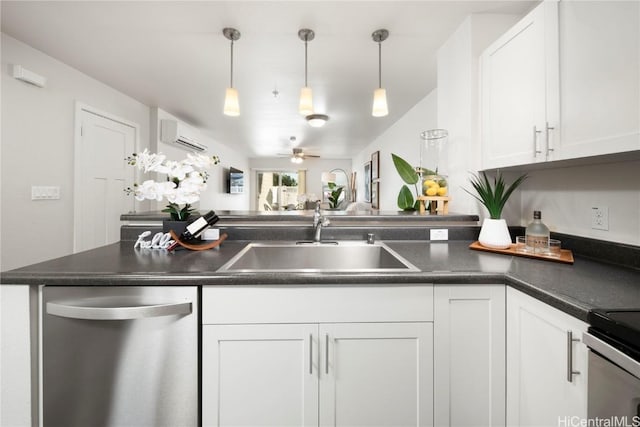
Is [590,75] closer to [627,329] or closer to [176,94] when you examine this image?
[627,329]

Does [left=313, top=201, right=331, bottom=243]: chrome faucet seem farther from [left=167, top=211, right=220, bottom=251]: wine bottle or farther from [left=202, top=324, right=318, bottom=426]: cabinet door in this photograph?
[left=202, top=324, right=318, bottom=426]: cabinet door

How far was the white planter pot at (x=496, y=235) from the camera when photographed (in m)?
1.37

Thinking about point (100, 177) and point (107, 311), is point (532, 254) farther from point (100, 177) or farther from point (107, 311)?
point (100, 177)

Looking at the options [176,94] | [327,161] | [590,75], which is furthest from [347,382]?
[327,161]

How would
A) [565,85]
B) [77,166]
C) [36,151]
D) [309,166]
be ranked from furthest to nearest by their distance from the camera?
[309,166] → [77,166] → [36,151] → [565,85]

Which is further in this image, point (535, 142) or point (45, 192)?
point (45, 192)

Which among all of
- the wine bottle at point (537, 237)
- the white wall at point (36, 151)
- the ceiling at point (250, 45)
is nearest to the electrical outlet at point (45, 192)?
the white wall at point (36, 151)

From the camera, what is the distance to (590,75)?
994 millimetres

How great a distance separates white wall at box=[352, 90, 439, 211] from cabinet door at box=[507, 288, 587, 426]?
1.96 m

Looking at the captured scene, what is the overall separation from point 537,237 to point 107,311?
1.69 m

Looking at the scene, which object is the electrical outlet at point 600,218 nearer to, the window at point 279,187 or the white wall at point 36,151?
the white wall at point 36,151

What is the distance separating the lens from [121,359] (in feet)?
3.11

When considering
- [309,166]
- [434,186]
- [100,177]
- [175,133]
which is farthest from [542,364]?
[309,166]

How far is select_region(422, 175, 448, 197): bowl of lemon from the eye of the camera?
1.78 meters
